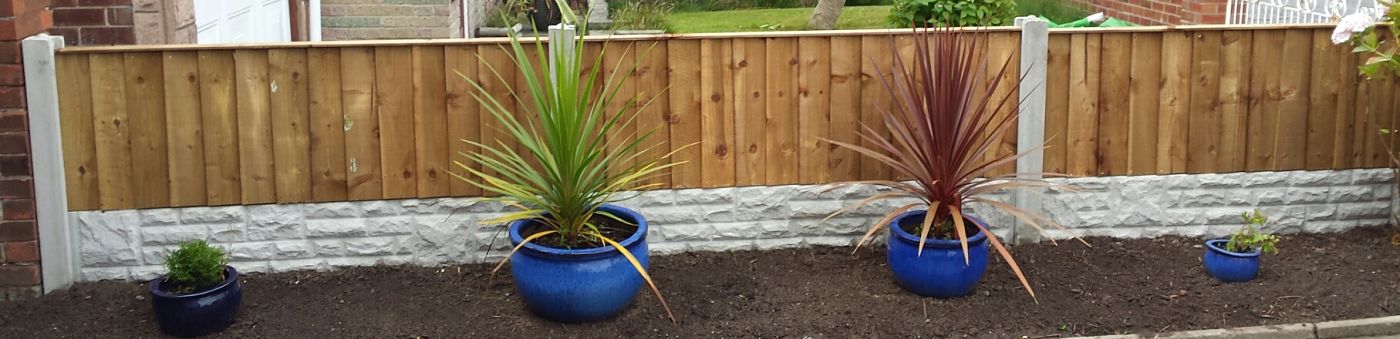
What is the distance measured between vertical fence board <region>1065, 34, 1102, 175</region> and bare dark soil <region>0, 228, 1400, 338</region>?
0.41 metres

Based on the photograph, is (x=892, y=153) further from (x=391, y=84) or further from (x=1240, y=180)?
(x=391, y=84)

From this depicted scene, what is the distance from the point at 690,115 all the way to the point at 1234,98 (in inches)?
99.3

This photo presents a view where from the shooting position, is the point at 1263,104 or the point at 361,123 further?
the point at 1263,104

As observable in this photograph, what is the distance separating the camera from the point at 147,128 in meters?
5.38

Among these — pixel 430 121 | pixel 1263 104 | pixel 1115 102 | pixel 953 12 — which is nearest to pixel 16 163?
pixel 430 121

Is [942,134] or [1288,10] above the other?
[1288,10]

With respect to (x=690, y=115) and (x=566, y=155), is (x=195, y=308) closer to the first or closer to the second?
(x=566, y=155)

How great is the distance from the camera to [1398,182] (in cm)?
609

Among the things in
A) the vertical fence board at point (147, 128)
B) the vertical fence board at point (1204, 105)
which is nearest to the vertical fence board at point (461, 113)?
the vertical fence board at point (147, 128)

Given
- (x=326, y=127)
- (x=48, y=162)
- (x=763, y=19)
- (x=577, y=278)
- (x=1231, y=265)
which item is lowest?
(x=1231, y=265)

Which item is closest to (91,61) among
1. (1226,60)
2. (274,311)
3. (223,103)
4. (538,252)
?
(223,103)

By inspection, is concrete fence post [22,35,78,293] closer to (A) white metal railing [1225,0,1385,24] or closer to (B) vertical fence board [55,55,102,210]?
(B) vertical fence board [55,55,102,210]

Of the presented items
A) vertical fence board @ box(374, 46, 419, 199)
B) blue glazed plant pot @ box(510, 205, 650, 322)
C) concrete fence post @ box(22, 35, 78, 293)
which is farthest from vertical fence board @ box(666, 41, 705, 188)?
concrete fence post @ box(22, 35, 78, 293)

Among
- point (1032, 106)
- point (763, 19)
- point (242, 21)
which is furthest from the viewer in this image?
point (763, 19)
